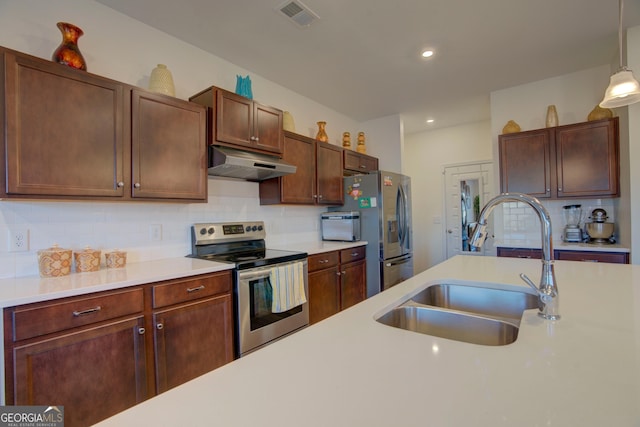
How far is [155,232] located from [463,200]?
4.57 meters

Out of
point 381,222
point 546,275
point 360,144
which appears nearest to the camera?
point 546,275

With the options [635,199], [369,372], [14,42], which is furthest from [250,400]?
[635,199]

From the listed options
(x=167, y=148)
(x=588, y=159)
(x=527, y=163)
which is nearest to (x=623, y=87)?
(x=588, y=159)

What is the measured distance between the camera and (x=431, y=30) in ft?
7.98

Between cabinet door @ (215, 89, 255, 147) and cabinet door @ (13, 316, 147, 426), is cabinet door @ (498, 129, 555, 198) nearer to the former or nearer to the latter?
cabinet door @ (215, 89, 255, 147)

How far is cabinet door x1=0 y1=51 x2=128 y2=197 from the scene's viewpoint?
59.1 inches

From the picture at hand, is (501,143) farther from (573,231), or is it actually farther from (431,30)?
(431,30)

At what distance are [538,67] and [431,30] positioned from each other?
1.52 metres

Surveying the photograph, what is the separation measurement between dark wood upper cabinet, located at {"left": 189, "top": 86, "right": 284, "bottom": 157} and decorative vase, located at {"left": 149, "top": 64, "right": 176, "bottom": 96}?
27cm

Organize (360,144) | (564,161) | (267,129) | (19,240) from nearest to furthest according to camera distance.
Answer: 1. (19,240)
2. (267,129)
3. (564,161)
4. (360,144)

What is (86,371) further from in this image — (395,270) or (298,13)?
(395,270)

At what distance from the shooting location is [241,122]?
2475mm

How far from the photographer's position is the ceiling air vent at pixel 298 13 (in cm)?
209

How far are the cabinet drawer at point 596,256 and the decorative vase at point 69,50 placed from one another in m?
4.07
